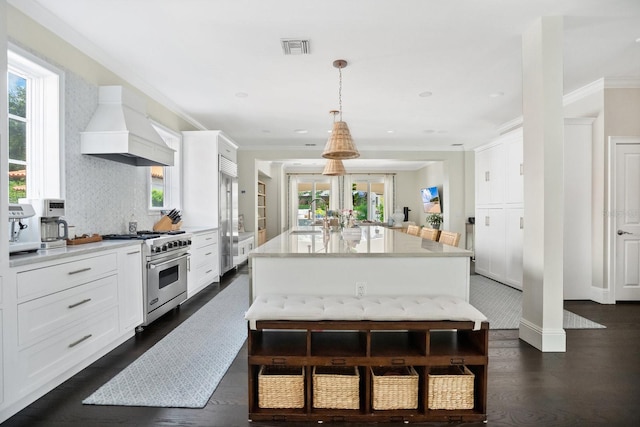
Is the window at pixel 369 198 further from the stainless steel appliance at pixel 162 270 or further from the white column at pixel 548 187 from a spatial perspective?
the white column at pixel 548 187

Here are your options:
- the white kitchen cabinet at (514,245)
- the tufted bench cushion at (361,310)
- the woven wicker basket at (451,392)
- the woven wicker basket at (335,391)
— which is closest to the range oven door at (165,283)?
the tufted bench cushion at (361,310)

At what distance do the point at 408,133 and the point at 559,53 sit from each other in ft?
13.3

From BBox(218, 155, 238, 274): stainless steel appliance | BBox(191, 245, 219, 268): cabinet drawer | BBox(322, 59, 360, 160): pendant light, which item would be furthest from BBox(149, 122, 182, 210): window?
BBox(322, 59, 360, 160): pendant light

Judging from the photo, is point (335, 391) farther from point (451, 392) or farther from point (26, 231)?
point (26, 231)

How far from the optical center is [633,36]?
301 centimetres

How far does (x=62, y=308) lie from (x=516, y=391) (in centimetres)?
291

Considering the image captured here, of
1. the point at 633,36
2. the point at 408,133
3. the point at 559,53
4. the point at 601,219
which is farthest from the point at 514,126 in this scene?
the point at 559,53

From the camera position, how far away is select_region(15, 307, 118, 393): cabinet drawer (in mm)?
1901

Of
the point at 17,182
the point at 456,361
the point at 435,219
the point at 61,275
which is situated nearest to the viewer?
the point at 456,361

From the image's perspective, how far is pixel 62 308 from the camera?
A: 215 cm

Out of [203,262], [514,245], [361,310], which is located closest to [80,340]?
[361,310]

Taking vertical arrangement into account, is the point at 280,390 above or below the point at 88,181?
below

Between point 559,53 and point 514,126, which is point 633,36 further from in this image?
point 514,126

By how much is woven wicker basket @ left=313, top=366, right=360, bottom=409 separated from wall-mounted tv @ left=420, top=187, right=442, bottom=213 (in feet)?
26.4
